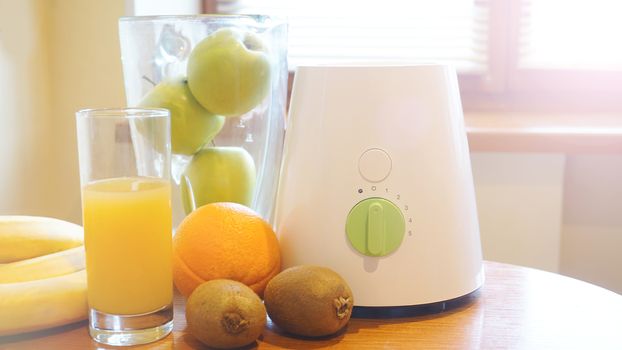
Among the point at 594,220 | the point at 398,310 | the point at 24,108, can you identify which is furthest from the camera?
the point at 594,220

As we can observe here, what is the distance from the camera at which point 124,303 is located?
1.89 ft

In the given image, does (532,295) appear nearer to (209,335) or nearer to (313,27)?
(209,335)

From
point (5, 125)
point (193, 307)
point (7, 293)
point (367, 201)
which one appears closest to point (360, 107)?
point (367, 201)

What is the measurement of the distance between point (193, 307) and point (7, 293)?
0.16 metres

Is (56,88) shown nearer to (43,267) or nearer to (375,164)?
(43,267)

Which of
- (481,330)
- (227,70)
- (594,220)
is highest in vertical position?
(227,70)

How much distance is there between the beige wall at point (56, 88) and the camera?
3.96ft

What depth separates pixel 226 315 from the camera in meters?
0.54

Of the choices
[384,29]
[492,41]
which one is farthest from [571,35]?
[384,29]

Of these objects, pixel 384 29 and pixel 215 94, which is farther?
pixel 384 29

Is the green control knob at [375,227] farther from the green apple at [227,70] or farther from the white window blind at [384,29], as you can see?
→ the white window blind at [384,29]

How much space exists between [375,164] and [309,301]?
135mm

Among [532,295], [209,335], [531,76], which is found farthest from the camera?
[531,76]

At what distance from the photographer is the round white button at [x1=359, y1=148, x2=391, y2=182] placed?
0.62 meters
